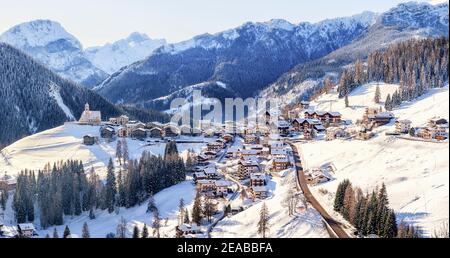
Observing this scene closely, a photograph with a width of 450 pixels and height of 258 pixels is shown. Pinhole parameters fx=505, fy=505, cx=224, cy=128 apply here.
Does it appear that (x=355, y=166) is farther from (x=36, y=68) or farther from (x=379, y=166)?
(x=36, y=68)

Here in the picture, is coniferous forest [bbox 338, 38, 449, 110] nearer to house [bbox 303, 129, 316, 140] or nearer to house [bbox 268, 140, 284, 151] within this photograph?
house [bbox 303, 129, 316, 140]

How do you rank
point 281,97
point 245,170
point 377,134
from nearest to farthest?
point 245,170, point 377,134, point 281,97

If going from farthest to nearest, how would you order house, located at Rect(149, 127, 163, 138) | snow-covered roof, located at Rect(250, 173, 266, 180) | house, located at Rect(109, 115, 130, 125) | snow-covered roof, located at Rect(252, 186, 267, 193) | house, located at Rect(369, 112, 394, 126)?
1. house, located at Rect(109, 115, 130, 125)
2. house, located at Rect(149, 127, 163, 138)
3. house, located at Rect(369, 112, 394, 126)
4. snow-covered roof, located at Rect(250, 173, 266, 180)
5. snow-covered roof, located at Rect(252, 186, 267, 193)

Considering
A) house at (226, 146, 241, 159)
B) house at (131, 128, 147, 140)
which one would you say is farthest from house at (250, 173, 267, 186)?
house at (131, 128, 147, 140)

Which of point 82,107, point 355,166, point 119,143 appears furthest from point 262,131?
point 82,107

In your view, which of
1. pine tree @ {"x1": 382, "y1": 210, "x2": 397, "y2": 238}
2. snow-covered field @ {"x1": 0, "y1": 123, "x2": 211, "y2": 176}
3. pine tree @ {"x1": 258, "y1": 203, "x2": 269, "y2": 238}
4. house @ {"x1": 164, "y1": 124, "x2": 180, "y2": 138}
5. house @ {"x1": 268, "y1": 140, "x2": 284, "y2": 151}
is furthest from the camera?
house @ {"x1": 164, "y1": 124, "x2": 180, "y2": 138}

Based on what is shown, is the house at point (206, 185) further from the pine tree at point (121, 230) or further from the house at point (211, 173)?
the pine tree at point (121, 230)

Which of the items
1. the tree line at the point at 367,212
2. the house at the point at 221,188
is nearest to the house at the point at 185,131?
the house at the point at 221,188
